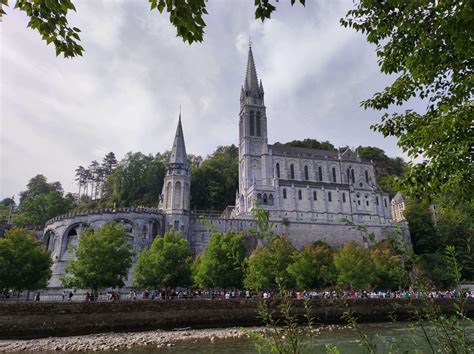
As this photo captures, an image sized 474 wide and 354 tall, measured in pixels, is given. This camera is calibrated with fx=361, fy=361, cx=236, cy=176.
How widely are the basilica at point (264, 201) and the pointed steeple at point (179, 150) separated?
16 cm

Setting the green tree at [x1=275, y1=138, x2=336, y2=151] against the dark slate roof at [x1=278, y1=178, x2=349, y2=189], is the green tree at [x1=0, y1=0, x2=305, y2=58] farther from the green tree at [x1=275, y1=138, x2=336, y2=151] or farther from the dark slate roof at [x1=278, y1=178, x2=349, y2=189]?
the green tree at [x1=275, y1=138, x2=336, y2=151]

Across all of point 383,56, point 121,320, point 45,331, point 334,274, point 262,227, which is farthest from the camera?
point 334,274

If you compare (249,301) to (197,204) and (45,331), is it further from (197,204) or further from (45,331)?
(197,204)

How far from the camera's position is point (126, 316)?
77.9 feet

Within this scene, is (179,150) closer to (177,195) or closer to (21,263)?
(177,195)

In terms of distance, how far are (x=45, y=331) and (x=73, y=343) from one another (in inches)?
163

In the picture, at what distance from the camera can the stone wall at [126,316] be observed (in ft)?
71.1

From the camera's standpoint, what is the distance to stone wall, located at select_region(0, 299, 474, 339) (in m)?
21.7

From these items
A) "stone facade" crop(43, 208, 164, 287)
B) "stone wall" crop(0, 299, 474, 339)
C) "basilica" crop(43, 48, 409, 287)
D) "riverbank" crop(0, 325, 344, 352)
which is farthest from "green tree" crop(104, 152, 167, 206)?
"riverbank" crop(0, 325, 344, 352)

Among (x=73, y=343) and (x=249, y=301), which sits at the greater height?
(x=249, y=301)

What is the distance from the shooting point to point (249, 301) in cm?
2734

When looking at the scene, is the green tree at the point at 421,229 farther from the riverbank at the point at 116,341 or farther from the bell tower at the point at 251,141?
the riverbank at the point at 116,341

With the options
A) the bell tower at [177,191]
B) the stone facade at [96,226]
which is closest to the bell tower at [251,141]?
the bell tower at [177,191]

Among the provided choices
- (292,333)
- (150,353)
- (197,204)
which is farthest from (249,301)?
(197,204)
